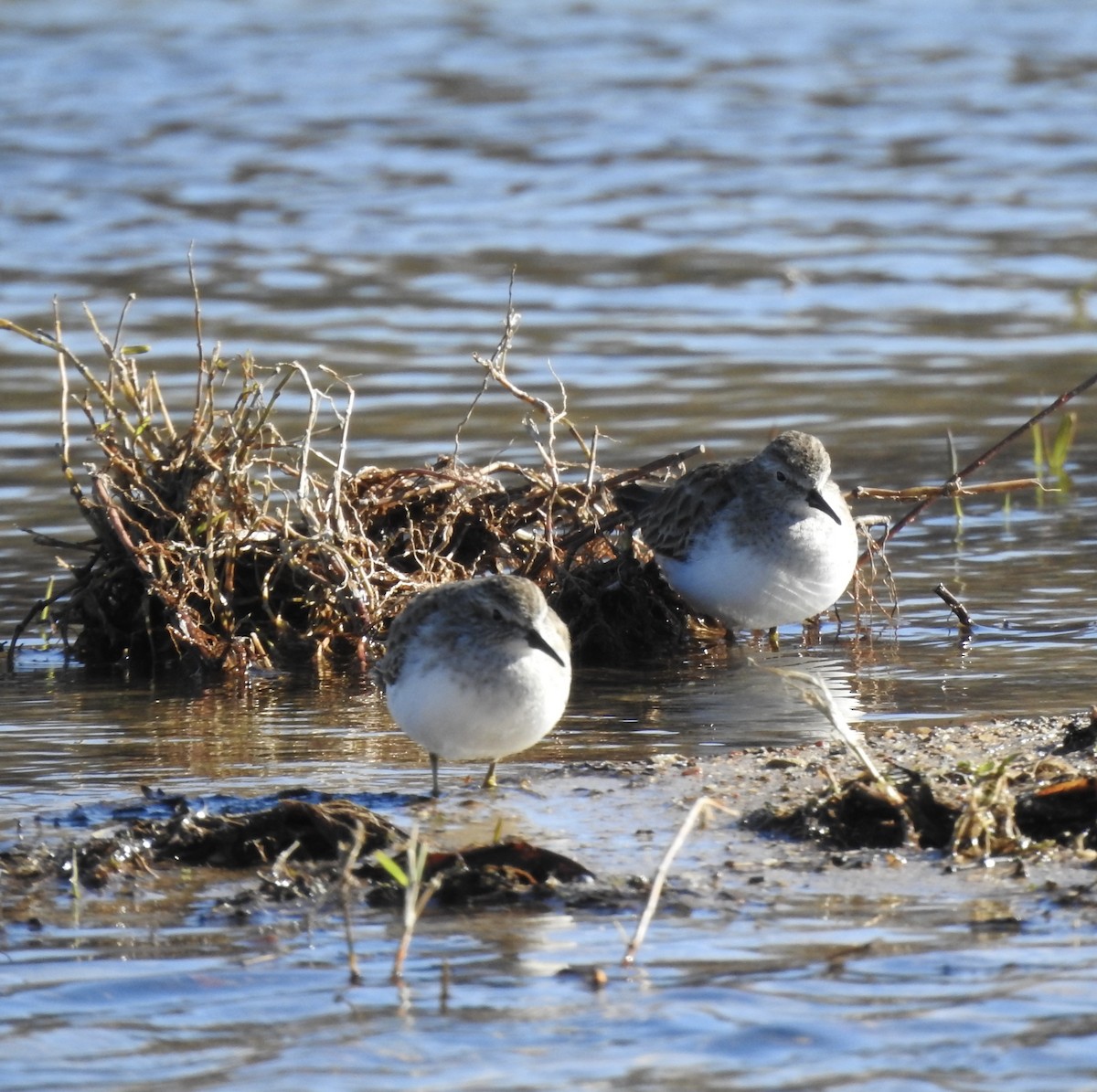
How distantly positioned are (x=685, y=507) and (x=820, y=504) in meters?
0.64

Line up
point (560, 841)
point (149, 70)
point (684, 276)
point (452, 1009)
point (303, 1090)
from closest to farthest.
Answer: point (303, 1090)
point (452, 1009)
point (560, 841)
point (684, 276)
point (149, 70)

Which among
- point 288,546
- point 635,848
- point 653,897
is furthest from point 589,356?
point 653,897

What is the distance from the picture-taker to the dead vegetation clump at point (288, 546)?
8898 mm

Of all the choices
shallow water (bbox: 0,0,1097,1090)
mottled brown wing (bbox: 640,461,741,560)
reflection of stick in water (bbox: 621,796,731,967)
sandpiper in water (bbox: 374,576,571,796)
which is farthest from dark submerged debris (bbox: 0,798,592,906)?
mottled brown wing (bbox: 640,461,741,560)

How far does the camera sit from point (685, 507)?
9.25 meters

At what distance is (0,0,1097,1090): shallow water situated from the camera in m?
5.08

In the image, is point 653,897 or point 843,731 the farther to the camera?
point 843,731

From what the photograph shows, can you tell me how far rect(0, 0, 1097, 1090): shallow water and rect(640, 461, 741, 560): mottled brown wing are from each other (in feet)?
1.93

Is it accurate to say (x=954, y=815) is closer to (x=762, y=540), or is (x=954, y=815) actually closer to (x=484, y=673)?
(x=484, y=673)

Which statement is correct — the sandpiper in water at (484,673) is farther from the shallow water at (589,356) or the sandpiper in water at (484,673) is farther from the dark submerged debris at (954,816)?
the dark submerged debris at (954,816)

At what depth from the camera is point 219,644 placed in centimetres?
900

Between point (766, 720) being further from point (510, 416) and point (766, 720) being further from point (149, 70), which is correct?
point (149, 70)

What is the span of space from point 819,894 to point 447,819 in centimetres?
142

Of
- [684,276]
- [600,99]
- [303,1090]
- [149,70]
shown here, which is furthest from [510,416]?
[149,70]
